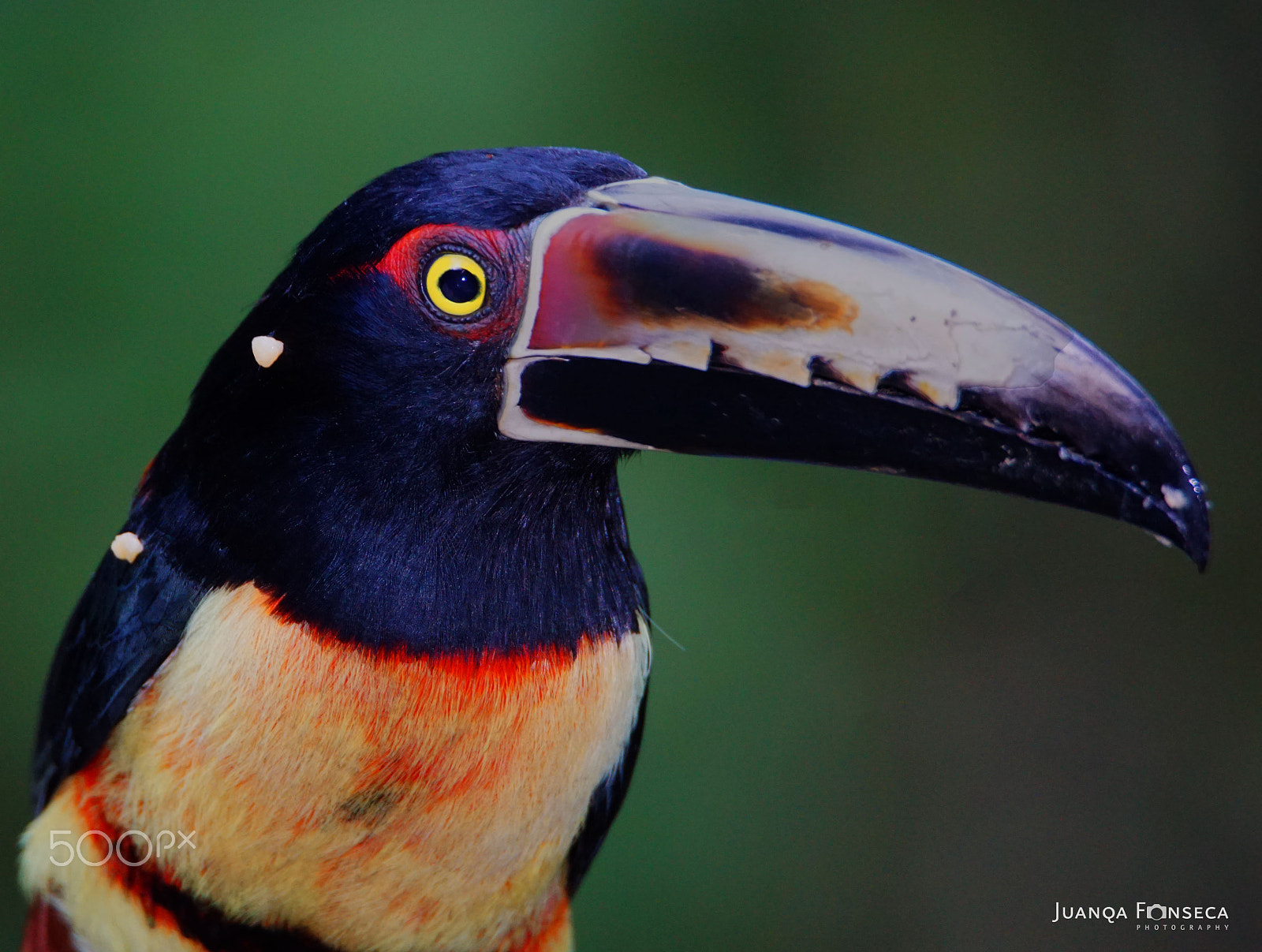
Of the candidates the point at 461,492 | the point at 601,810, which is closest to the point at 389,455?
the point at 461,492

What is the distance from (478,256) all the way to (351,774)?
542mm

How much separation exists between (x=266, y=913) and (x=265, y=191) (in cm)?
173

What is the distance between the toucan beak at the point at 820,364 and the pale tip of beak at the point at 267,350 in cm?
24

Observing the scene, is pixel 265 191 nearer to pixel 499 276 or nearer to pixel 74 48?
pixel 74 48

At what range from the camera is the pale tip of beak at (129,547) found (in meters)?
1.39

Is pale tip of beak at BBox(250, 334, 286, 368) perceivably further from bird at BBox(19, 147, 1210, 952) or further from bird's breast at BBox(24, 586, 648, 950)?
bird's breast at BBox(24, 586, 648, 950)

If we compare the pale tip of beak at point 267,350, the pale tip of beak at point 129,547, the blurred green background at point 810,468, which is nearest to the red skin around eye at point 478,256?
the pale tip of beak at point 267,350

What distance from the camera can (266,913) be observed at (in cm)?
136

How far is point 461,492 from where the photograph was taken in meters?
1.26

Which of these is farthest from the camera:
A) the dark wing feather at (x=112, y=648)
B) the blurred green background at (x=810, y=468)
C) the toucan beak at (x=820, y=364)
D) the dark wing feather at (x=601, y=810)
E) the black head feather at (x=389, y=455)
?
the blurred green background at (x=810, y=468)

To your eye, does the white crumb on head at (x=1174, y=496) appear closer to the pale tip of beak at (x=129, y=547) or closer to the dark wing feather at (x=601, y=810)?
the dark wing feather at (x=601, y=810)

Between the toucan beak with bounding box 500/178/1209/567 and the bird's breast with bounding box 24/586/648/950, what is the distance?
313 mm

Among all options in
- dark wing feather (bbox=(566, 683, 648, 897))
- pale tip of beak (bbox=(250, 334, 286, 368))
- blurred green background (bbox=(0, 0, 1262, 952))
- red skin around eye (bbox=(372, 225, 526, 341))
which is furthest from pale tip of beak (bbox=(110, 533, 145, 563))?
blurred green background (bbox=(0, 0, 1262, 952))

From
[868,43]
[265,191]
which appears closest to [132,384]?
[265,191]
